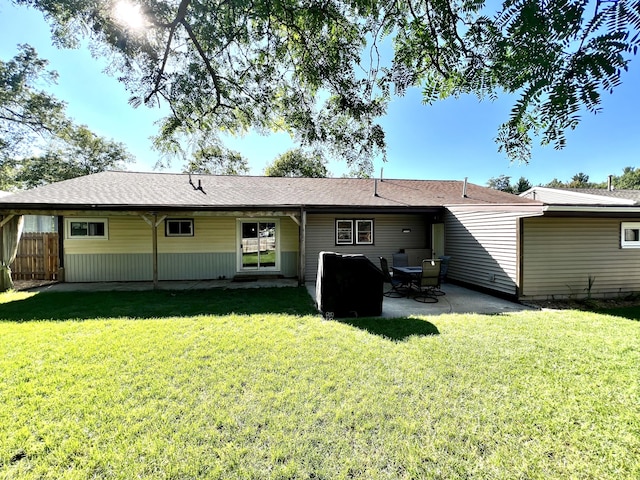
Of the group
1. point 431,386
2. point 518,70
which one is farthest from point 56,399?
point 518,70

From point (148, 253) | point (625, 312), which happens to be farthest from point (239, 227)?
point (625, 312)

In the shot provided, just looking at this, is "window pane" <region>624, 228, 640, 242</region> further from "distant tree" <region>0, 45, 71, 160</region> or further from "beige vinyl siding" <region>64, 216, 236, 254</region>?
"distant tree" <region>0, 45, 71, 160</region>

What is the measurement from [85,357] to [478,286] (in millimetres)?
9503

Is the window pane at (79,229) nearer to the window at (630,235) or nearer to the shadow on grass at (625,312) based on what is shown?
the shadow on grass at (625,312)

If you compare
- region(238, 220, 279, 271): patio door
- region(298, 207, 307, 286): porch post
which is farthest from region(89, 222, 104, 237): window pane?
region(298, 207, 307, 286): porch post

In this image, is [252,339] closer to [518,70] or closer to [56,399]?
[56,399]

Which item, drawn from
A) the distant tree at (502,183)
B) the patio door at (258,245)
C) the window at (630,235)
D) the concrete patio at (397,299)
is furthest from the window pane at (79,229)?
the distant tree at (502,183)

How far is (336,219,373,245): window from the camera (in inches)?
427

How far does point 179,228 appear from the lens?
10453mm

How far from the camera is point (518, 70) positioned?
139cm

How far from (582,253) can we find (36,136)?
3241 cm

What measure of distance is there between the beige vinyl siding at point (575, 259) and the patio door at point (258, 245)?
800cm

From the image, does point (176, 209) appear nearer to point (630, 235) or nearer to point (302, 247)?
point (302, 247)

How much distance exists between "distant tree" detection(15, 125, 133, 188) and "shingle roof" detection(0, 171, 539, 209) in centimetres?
1746
